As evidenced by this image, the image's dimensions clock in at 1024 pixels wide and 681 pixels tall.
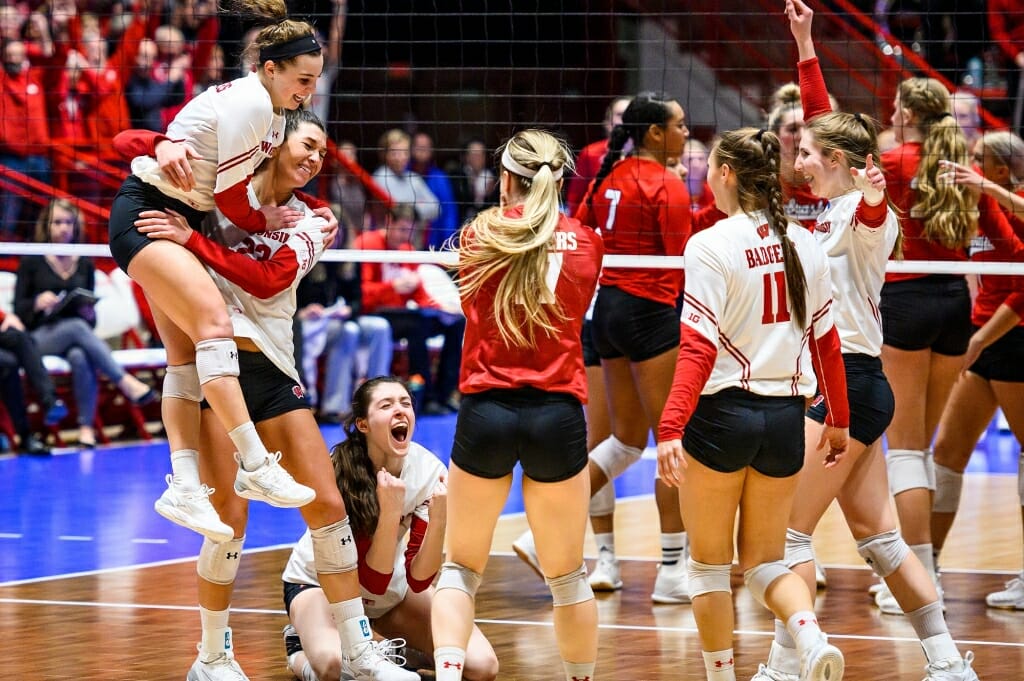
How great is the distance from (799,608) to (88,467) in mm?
6877

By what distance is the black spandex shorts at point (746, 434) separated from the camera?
4.48 m

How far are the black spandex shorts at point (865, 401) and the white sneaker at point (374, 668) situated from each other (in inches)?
62.8

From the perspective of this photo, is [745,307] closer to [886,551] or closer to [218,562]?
[886,551]

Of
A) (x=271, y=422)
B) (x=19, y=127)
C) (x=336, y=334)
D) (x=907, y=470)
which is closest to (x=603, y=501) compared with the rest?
(x=907, y=470)

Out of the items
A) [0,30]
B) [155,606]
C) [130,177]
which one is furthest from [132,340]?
[130,177]

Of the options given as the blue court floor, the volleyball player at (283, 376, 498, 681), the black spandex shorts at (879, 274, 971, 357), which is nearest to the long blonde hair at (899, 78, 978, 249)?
the black spandex shorts at (879, 274, 971, 357)

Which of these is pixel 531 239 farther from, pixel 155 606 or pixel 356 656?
pixel 155 606

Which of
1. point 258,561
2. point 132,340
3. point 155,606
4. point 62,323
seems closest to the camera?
point 155,606

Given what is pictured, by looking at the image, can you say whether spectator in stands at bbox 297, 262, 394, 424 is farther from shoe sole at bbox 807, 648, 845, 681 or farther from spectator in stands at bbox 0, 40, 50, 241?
shoe sole at bbox 807, 648, 845, 681

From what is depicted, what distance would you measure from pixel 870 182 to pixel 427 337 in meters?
8.38

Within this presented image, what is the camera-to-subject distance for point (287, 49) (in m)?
4.89

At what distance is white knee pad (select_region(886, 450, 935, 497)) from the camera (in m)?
6.14

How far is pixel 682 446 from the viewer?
179 inches

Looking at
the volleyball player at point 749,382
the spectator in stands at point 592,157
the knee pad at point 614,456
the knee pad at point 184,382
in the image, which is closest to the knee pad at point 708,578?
the volleyball player at point 749,382
